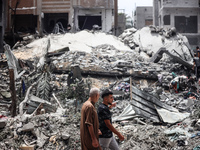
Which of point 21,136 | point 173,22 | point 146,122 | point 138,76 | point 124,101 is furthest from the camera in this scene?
point 173,22

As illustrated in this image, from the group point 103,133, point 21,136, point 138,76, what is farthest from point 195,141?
point 138,76

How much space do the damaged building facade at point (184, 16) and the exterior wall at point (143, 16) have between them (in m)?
5.60

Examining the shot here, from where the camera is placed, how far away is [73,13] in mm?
22172

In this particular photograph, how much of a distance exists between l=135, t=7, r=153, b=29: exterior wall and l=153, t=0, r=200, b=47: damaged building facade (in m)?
5.60

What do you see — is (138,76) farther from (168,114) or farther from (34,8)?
(34,8)

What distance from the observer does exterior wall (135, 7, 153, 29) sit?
29500 millimetres

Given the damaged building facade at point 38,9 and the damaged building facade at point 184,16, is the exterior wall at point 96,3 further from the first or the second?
the damaged building facade at point 184,16

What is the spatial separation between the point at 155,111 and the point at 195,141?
204 cm

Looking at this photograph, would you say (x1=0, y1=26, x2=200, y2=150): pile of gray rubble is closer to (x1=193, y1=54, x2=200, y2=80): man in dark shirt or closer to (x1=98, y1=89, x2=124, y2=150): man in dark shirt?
(x1=193, y1=54, x2=200, y2=80): man in dark shirt

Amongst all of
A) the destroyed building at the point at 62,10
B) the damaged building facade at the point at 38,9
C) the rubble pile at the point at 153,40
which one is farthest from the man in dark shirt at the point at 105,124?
the damaged building facade at the point at 38,9

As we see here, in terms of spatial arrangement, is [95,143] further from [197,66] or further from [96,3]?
[96,3]

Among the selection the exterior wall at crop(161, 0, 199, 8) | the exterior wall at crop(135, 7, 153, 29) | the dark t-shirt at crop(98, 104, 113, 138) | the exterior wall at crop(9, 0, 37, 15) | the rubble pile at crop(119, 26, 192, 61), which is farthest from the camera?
the exterior wall at crop(135, 7, 153, 29)

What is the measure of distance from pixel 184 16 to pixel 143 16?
686cm

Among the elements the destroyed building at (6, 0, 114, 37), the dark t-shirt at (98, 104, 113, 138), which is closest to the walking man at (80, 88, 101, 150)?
the dark t-shirt at (98, 104, 113, 138)
